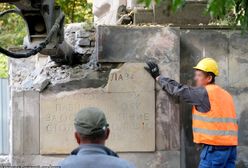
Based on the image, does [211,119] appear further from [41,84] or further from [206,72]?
[41,84]

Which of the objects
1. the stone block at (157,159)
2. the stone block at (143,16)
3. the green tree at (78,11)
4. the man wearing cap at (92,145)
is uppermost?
the green tree at (78,11)

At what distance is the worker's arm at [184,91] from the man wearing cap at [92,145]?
11.2 ft

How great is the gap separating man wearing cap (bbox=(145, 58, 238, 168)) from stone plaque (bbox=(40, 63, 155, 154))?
54 cm

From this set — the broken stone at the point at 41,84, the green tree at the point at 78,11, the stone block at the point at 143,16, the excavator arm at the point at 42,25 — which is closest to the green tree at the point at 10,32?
the green tree at the point at 78,11

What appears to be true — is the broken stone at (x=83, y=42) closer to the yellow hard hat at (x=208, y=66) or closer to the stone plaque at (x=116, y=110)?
the stone plaque at (x=116, y=110)

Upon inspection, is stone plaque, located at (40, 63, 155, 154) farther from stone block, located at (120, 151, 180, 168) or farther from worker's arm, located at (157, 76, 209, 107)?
worker's arm, located at (157, 76, 209, 107)

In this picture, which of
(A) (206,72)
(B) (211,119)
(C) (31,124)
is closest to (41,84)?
(C) (31,124)

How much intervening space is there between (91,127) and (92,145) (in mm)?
99

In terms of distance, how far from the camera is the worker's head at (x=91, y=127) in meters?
3.22

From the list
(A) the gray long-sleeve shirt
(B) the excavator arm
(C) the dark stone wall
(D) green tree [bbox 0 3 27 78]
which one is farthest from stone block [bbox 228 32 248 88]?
(D) green tree [bbox 0 3 27 78]

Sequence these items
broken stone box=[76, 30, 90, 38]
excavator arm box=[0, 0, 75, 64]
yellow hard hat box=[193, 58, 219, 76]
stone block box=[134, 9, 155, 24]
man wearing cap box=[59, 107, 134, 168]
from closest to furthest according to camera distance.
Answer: man wearing cap box=[59, 107, 134, 168]
excavator arm box=[0, 0, 75, 64]
yellow hard hat box=[193, 58, 219, 76]
stone block box=[134, 9, 155, 24]
broken stone box=[76, 30, 90, 38]

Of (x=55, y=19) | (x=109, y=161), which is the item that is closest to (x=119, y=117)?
(x=55, y=19)

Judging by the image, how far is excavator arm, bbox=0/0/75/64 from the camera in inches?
221

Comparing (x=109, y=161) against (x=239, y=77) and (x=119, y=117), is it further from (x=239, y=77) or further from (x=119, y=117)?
(x=239, y=77)
